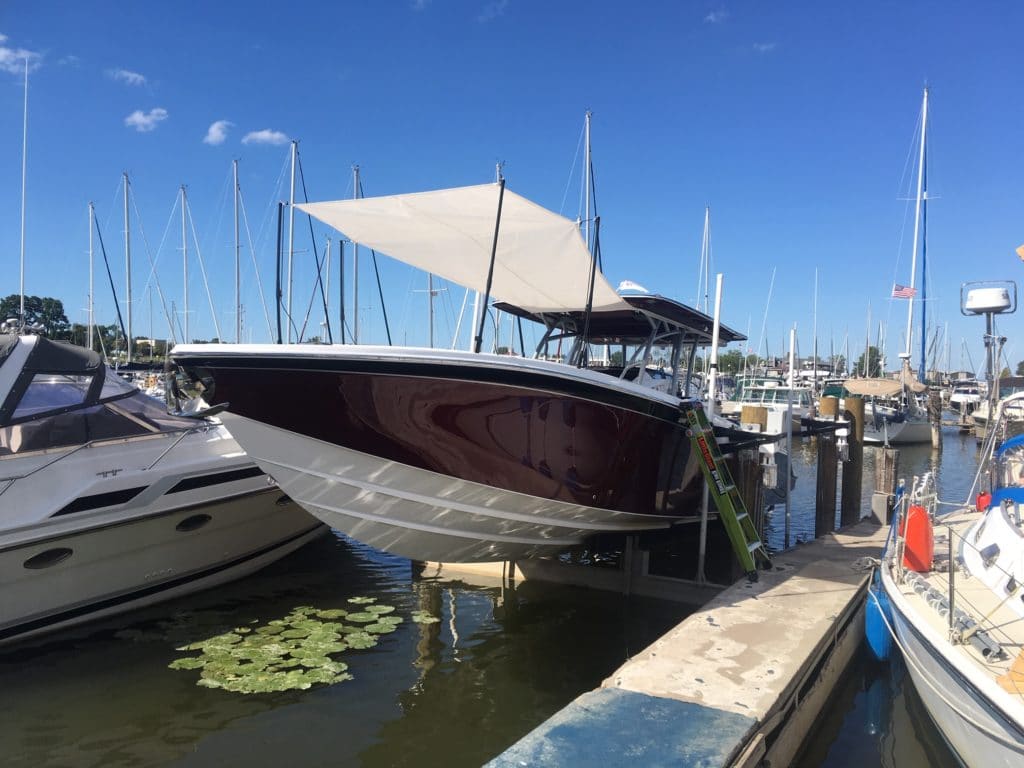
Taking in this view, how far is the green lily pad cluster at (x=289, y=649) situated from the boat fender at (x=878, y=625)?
14.3 ft

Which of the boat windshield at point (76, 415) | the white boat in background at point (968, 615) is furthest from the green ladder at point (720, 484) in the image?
the boat windshield at point (76, 415)

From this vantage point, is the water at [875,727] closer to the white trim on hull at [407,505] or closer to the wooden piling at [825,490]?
the white trim on hull at [407,505]

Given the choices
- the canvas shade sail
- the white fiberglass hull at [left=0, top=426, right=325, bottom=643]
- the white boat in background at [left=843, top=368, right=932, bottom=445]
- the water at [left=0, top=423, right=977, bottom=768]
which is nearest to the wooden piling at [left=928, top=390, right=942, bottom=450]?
the white boat in background at [left=843, top=368, right=932, bottom=445]

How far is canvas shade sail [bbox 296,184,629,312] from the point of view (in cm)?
648

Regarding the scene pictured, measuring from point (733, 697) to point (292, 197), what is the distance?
16.1m

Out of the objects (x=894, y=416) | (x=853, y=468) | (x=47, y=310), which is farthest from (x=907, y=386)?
(x=47, y=310)

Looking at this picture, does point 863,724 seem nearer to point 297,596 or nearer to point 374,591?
point 374,591

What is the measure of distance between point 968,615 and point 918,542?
130 cm

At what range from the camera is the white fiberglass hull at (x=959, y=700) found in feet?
11.1

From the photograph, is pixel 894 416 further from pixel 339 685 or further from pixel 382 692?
pixel 339 685

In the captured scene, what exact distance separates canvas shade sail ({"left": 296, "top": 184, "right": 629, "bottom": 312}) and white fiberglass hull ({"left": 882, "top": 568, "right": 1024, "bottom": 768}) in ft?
11.6

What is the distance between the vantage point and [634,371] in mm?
7746

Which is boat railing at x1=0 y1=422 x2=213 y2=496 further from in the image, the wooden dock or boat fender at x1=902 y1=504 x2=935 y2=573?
boat fender at x1=902 y1=504 x2=935 y2=573

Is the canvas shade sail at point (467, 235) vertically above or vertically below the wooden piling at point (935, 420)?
above
